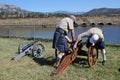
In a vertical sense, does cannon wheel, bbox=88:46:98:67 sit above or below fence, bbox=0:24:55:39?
above

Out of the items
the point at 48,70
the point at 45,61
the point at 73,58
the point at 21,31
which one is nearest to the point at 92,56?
the point at 73,58

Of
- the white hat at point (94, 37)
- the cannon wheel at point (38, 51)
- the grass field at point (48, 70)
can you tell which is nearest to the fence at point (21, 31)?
the cannon wheel at point (38, 51)

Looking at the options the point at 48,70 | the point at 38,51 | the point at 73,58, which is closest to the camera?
the point at 48,70

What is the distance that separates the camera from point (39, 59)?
43.4 ft

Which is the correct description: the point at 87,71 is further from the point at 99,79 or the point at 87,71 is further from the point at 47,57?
the point at 47,57

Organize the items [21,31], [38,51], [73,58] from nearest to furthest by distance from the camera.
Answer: [73,58] → [38,51] → [21,31]

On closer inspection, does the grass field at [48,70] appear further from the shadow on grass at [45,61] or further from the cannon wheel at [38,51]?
the cannon wheel at [38,51]

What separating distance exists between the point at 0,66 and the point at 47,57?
2.44 meters

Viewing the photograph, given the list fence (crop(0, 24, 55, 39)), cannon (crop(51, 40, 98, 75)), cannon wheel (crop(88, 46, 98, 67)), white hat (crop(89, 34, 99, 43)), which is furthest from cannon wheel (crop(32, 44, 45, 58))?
fence (crop(0, 24, 55, 39))

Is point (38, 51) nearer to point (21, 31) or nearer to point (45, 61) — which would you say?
point (45, 61)

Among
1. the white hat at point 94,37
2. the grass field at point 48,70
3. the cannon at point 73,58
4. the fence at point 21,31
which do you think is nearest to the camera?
the grass field at point 48,70

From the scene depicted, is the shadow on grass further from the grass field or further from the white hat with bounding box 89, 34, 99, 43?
the white hat with bounding box 89, 34, 99, 43

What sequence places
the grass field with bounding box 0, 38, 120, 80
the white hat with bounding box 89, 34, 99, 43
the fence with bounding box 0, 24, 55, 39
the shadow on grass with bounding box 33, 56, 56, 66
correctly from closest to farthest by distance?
the grass field with bounding box 0, 38, 120, 80, the white hat with bounding box 89, 34, 99, 43, the shadow on grass with bounding box 33, 56, 56, 66, the fence with bounding box 0, 24, 55, 39

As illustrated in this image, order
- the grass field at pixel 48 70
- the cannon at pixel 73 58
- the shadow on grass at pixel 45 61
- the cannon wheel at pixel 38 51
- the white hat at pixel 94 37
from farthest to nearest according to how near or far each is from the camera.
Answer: the cannon wheel at pixel 38 51 < the shadow on grass at pixel 45 61 < the white hat at pixel 94 37 < the cannon at pixel 73 58 < the grass field at pixel 48 70
